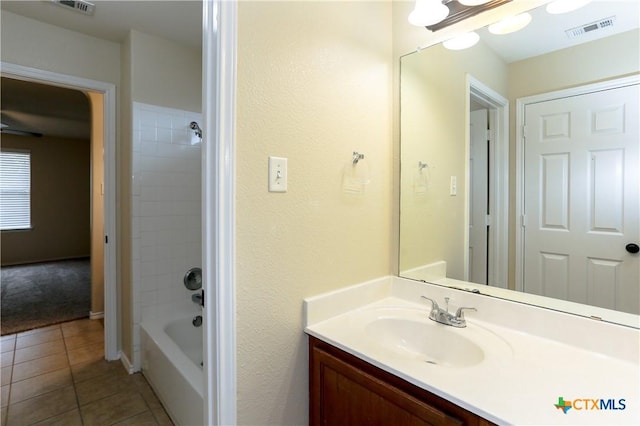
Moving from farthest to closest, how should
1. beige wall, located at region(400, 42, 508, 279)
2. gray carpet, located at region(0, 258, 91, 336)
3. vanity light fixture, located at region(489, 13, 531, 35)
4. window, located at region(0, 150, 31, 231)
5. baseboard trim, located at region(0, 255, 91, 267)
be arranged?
1. baseboard trim, located at region(0, 255, 91, 267)
2. window, located at region(0, 150, 31, 231)
3. gray carpet, located at region(0, 258, 91, 336)
4. beige wall, located at region(400, 42, 508, 279)
5. vanity light fixture, located at region(489, 13, 531, 35)

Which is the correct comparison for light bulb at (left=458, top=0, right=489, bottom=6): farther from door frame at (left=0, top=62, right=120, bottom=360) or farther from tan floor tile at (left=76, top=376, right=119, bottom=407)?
tan floor tile at (left=76, top=376, right=119, bottom=407)

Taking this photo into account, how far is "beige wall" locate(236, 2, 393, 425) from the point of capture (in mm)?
1008

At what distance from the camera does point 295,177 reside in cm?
112

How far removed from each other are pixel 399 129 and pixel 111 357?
2.62m

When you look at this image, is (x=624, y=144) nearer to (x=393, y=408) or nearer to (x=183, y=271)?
(x=393, y=408)

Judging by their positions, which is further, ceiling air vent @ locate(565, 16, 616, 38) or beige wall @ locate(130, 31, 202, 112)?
beige wall @ locate(130, 31, 202, 112)

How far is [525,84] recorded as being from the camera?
1.20 m

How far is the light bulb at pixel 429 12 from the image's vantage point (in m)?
1.26

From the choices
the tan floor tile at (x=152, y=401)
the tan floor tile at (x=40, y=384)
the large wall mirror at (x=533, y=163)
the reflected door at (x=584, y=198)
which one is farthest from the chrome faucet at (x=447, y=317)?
the tan floor tile at (x=40, y=384)

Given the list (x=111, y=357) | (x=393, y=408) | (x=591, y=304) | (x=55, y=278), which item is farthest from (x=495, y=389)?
(x=55, y=278)

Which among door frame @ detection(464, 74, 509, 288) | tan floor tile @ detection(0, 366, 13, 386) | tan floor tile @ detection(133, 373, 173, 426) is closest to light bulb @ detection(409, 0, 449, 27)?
door frame @ detection(464, 74, 509, 288)

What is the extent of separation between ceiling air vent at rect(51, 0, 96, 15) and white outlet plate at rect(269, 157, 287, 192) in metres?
1.77

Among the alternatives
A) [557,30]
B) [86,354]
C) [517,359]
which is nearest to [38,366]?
[86,354]

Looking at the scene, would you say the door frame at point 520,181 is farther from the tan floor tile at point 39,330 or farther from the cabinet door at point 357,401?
the tan floor tile at point 39,330
